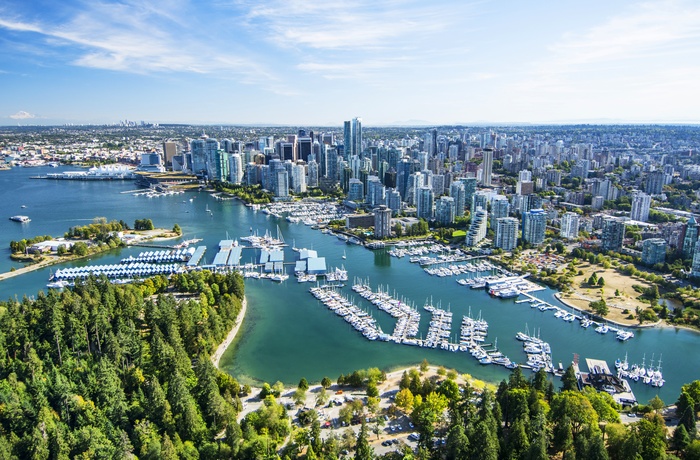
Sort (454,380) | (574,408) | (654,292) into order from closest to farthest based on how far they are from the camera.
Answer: (574,408) → (454,380) → (654,292)

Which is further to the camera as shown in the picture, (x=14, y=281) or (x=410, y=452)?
(x=14, y=281)

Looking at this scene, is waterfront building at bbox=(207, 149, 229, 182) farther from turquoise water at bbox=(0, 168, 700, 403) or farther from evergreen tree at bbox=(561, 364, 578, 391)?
evergreen tree at bbox=(561, 364, 578, 391)

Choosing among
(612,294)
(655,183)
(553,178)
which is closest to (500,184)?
(553,178)

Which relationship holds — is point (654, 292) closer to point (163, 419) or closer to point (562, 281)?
point (562, 281)

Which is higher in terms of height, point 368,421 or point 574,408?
point 574,408

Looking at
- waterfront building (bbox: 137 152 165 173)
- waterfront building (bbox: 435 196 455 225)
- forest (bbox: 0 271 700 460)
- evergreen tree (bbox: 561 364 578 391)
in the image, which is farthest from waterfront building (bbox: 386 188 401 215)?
waterfront building (bbox: 137 152 165 173)

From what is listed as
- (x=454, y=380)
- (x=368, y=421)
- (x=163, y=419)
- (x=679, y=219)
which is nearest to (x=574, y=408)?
(x=454, y=380)
